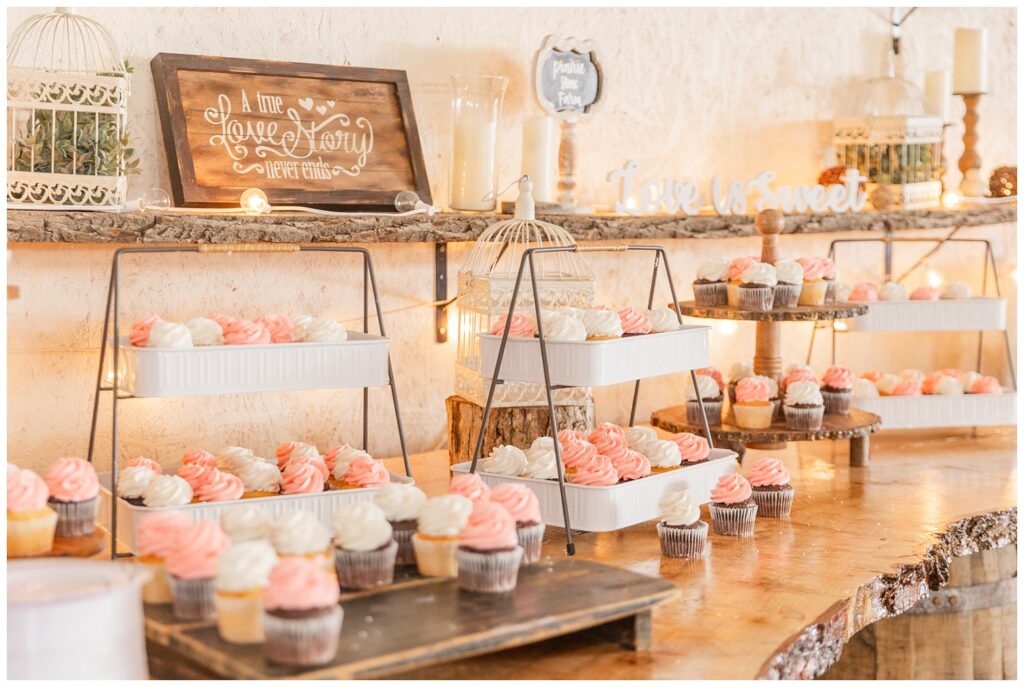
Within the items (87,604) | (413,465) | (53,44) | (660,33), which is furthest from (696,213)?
(87,604)

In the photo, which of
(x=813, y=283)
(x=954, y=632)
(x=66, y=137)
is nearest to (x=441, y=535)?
(x=66, y=137)

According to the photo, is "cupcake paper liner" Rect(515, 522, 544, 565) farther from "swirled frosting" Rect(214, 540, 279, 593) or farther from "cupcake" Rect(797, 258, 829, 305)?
"cupcake" Rect(797, 258, 829, 305)

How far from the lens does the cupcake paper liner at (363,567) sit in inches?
92.9

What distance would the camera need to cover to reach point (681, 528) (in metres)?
3.04

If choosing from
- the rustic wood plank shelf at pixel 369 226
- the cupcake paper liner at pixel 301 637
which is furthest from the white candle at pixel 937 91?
the cupcake paper liner at pixel 301 637

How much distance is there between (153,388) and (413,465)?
1.28 metres

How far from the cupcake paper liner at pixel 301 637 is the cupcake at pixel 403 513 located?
1.67 feet

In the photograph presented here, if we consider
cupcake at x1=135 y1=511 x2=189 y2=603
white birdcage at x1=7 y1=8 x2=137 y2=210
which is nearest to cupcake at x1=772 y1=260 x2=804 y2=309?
white birdcage at x1=7 y1=8 x2=137 y2=210

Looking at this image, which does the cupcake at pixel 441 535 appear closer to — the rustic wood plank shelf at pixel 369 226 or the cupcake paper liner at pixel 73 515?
the cupcake paper liner at pixel 73 515

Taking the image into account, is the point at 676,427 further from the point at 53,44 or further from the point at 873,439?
the point at 53,44

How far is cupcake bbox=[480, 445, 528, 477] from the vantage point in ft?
10.3

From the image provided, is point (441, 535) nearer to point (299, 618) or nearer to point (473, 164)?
point (299, 618)

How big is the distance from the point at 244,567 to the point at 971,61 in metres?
3.85

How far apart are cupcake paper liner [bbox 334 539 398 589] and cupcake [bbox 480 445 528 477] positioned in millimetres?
784
